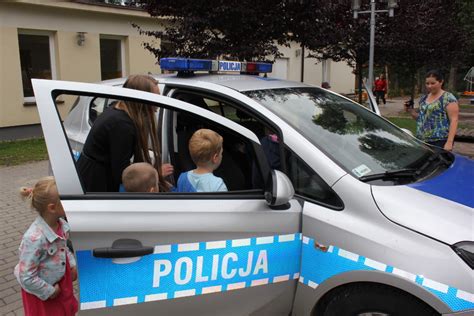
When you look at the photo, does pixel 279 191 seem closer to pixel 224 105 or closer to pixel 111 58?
pixel 224 105

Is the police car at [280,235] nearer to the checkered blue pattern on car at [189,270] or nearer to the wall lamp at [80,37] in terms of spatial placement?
the checkered blue pattern on car at [189,270]

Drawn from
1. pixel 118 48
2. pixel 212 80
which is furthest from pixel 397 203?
pixel 118 48

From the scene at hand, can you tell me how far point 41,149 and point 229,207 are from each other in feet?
28.1

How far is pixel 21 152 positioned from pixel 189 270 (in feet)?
27.4

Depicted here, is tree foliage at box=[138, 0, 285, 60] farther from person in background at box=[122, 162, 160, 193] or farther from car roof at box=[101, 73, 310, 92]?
person in background at box=[122, 162, 160, 193]

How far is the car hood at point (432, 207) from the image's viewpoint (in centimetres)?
202

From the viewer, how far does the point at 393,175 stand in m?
2.40

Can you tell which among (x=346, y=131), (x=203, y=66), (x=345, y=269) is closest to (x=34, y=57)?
(x=203, y=66)

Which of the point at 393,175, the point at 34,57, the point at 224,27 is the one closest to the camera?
the point at 393,175

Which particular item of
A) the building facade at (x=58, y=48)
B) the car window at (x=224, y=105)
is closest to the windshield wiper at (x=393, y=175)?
the car window at (x=224, y=105)

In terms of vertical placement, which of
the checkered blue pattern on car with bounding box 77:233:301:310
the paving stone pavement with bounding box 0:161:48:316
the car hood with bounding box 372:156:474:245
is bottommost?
the paving stone pavement with bounding box 0:161:48:316

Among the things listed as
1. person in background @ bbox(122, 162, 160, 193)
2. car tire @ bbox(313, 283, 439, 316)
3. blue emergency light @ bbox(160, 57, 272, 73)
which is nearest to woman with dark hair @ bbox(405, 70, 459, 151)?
blue emergency light @ bbox(160, 57, 272, 73)

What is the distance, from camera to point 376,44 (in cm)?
1219

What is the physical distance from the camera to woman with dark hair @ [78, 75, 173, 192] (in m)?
2.51
